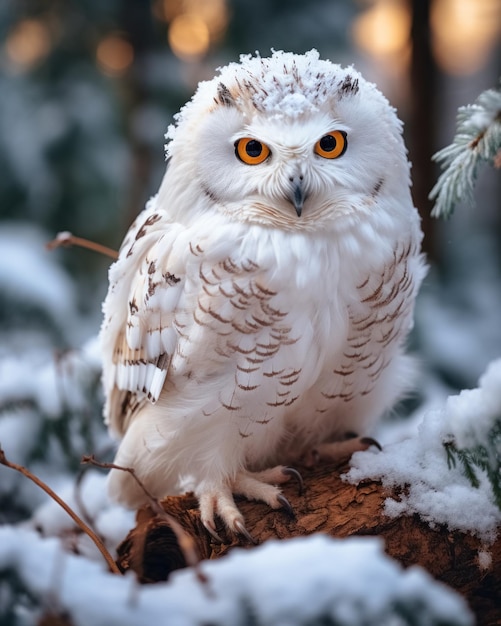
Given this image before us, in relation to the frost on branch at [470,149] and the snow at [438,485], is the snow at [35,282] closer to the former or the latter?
the snow at [438,485]

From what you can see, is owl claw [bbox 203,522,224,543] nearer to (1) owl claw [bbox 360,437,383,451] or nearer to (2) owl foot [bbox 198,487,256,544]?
(2) owl foot [bbox 198,487,256,544]

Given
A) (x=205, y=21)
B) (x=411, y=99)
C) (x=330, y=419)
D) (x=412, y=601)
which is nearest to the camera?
(x=412, y=601)

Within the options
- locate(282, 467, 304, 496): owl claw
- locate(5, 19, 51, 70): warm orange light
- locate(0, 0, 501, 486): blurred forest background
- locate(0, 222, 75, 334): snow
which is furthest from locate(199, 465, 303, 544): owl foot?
locate(5, 19, 51, 70): warm orange light

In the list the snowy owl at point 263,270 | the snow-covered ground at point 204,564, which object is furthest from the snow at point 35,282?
the snowy owl at point 263,270

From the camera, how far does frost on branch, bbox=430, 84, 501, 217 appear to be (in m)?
0.98

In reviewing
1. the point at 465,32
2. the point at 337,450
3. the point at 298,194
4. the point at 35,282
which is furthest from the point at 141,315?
the point at 465,32

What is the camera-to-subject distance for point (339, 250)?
1.25 m

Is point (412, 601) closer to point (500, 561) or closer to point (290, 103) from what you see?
point (500, 561)

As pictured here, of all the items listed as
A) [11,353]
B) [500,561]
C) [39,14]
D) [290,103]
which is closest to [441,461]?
[500,561]

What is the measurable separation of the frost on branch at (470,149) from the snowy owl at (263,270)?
22cm

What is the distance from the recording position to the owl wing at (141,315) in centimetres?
131

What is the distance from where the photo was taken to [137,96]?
10.5 ft

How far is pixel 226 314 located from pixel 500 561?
1.97 feet

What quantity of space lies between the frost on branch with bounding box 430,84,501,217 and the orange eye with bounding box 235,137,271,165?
30cm
